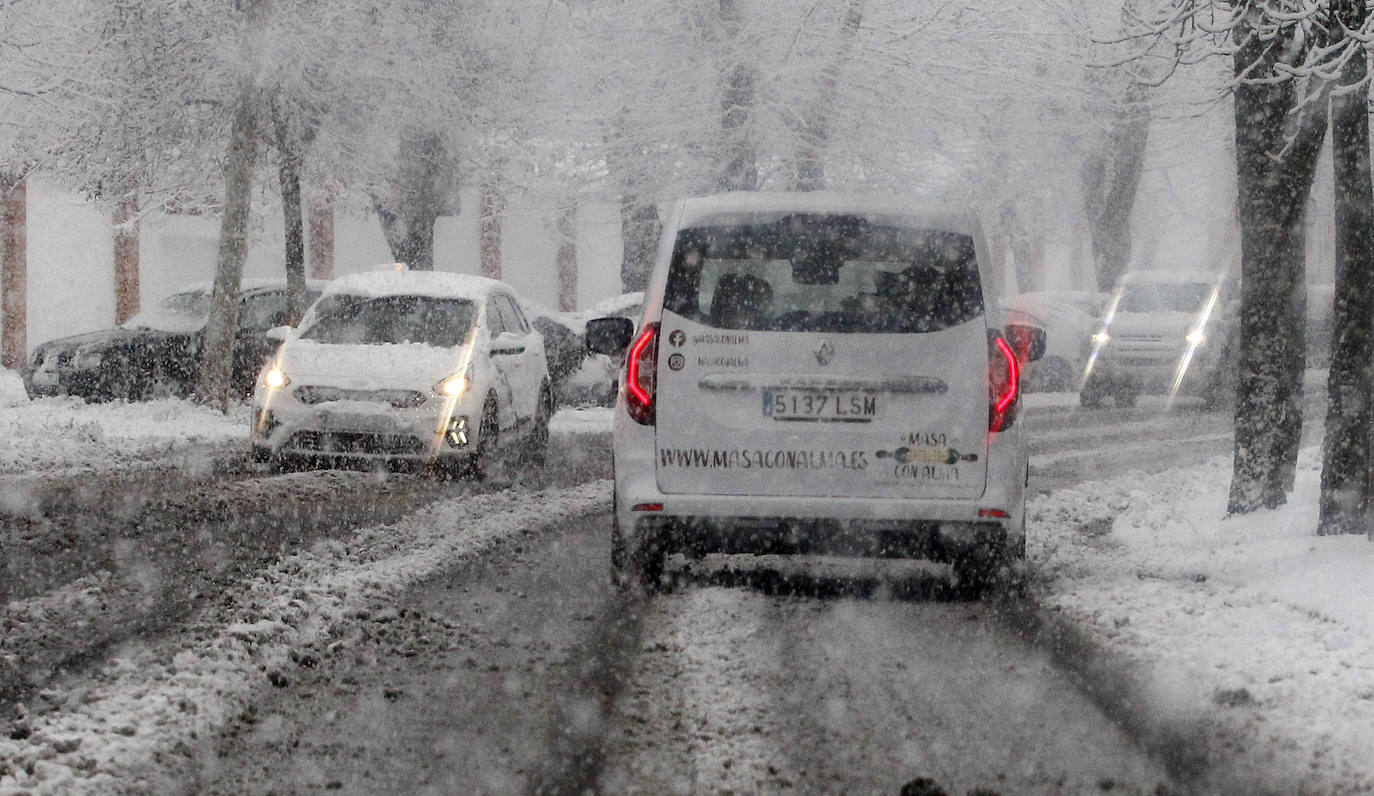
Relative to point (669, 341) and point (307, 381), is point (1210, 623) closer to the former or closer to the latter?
point (669, 341)

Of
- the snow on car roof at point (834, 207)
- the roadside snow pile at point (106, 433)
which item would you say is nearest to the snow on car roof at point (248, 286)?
the roadside snow pile at point (106, 433)

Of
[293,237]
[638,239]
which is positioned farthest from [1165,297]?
[293,237]

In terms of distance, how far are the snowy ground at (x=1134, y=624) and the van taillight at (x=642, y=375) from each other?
1.43 meters

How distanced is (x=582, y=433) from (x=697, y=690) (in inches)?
470

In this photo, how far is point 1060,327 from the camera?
934 inches

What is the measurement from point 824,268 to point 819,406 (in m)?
0.61

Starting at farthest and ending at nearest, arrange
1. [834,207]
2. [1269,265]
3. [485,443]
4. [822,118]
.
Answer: [822,118], [485,443], [1269,265], [834,207]

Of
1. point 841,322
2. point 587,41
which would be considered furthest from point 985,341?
point 587,41

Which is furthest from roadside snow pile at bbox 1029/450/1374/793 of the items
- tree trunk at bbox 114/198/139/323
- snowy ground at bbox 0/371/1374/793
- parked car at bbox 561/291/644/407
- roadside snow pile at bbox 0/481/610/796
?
tree trunk at bbox 114/198/139/323

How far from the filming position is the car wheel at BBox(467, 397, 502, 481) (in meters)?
11.8

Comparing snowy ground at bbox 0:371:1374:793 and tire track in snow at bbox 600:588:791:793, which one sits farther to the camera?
snowy ground at bbox 0:371:1374:793

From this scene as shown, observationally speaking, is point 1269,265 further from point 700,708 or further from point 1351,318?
point 700,708

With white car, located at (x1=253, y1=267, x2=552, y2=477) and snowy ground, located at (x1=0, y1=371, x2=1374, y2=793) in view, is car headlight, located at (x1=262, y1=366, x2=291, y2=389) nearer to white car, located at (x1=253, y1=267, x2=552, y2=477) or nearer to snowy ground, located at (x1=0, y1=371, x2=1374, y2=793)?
white car, located at (x1=253, y1=267, x2=552, y2=477)

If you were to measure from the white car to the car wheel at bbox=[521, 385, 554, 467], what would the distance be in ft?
1.43
